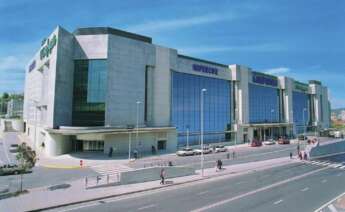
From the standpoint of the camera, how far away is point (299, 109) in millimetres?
108000

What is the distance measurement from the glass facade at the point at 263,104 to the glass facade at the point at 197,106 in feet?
36.2

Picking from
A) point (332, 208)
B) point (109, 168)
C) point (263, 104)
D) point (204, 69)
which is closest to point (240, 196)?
point (332, 208)

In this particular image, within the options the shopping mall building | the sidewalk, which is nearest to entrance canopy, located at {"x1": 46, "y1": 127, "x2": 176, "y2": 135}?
the shopping mall building

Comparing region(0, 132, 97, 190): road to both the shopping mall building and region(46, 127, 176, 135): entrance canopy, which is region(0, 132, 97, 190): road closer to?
region(46, 127, 176, 135): entrance canopy

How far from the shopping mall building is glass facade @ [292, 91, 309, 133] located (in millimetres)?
39167

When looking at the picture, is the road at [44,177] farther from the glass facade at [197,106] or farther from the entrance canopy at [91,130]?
the glass facade at [197,106]

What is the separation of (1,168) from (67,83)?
70.7 ft

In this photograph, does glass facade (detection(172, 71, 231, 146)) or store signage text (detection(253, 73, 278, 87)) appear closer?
glass facade (detection(172, 71, 231, 146))

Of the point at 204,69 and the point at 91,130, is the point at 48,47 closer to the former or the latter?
the point at 91,130

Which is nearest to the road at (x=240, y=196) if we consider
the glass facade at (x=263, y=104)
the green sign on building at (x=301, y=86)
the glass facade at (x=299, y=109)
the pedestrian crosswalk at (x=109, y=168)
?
the pedestrian crosswalk at (x=109, y=168)

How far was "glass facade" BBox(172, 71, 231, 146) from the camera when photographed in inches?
2461

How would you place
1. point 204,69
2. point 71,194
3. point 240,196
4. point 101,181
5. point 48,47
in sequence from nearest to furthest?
point 240,196, point 71,194, point 101,181, point 48,47, point 204,69

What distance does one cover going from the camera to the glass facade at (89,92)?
5141 centimetres

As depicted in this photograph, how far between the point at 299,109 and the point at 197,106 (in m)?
57.9
